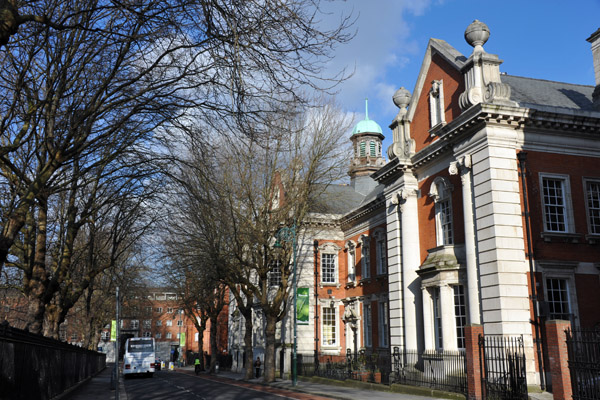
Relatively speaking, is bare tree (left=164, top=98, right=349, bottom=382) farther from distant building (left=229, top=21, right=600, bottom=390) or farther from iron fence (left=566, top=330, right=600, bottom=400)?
iron fence (left=566, top=330, right=600, bottom=400)

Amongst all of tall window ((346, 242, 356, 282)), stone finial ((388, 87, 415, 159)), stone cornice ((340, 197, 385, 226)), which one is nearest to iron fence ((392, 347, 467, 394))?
stone finial ((388, 87, 415, 159))

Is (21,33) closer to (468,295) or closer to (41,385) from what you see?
(41,385)

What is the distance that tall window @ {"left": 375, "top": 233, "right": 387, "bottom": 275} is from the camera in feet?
104

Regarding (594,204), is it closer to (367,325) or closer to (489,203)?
(489,203)

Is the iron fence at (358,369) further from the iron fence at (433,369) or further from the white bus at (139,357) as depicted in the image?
the white bus at (139,357)

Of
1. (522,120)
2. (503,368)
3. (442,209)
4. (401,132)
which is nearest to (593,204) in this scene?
(522,120)

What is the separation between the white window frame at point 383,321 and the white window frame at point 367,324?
1.21 m

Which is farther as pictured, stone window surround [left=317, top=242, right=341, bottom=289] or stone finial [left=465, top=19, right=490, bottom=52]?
stone window surround [left=317, top=242, right=341, bottom=289]

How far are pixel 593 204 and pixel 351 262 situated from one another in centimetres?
1842

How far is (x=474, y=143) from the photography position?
67.9 feet

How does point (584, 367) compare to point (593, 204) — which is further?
point (593, 204)

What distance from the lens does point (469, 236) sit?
813 inches

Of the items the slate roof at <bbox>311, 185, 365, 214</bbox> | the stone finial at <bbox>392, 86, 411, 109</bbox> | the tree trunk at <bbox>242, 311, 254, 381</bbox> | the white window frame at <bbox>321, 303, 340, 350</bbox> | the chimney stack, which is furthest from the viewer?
the white window frame at <bbox>321, 303, 340, 350</bbox>

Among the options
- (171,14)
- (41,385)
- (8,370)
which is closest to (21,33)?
(171,14)
